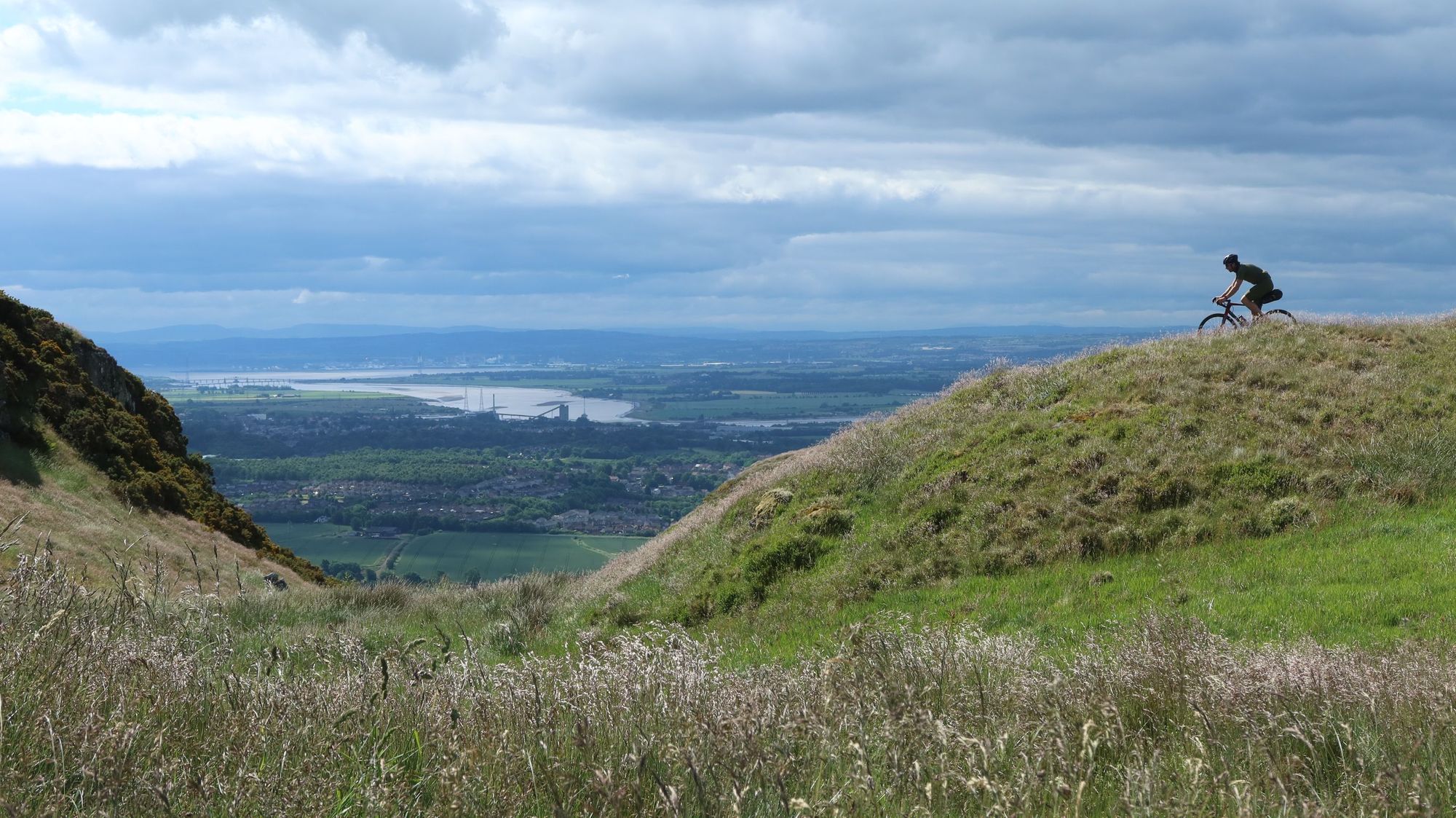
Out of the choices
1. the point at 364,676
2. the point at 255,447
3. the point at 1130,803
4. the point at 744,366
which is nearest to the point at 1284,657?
the point at 1130,803

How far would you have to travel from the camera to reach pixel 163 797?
343cm

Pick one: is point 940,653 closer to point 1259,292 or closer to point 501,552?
point 1259,292

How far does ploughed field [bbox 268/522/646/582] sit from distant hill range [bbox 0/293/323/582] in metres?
17.7

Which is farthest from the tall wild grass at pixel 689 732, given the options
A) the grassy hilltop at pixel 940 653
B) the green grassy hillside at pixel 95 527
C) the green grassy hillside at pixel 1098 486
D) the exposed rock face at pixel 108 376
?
the exposed rock face at pixel 108 376

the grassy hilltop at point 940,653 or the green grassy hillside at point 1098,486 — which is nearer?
the grassy hilltop at point 940,653

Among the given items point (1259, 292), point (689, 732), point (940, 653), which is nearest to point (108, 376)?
point (940, 653)

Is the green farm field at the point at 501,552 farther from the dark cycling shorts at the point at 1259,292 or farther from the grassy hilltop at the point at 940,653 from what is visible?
the dark cycling shorts at the point at 1259,292

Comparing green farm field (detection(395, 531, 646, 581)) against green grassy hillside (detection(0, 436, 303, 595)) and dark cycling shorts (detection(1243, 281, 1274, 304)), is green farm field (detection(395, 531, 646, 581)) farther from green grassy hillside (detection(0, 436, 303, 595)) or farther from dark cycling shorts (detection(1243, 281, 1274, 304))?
dark cycling shorts (detection(1243, 281, 1274, 304))

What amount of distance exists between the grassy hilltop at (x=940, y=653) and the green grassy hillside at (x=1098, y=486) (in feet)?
0.21

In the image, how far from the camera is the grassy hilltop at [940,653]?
4047 millimetres

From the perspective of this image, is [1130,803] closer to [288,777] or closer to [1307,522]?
[288,777]

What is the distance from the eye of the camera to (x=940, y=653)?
644 centimetres

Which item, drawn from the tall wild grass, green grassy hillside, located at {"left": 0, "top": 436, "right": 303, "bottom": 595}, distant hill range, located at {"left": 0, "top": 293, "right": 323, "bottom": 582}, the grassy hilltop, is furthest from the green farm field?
the tall wild grass

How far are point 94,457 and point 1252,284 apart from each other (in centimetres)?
2464
